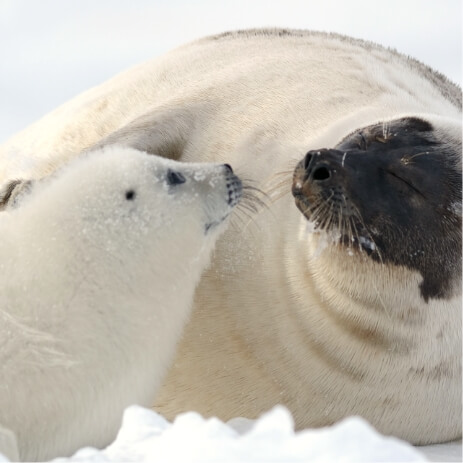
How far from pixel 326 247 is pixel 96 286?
2.80ft

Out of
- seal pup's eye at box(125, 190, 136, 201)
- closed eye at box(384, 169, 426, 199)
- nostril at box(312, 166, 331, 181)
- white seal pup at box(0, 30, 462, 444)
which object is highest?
nostril at box(312, 166, 331, 181)

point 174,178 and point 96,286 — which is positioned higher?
point 174,178

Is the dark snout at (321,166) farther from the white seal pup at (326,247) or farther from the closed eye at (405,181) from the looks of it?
the closed eye at (405,181)

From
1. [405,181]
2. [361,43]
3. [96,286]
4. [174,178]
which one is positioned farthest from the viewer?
[361,43]

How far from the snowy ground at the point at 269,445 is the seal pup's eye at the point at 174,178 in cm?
108

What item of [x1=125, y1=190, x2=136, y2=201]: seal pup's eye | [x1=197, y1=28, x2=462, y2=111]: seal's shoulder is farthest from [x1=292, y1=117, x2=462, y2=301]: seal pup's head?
[x1=197, y1=28, x2=462, y2=111]: seal's shoulder

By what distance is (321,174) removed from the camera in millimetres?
3451

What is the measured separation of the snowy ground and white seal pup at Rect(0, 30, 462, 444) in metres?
1.25

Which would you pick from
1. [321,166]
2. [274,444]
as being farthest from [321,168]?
[274,444]

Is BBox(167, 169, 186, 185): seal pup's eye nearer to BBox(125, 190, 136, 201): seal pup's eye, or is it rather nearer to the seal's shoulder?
BBox(125, 190, 136, 201): seal pup's eye

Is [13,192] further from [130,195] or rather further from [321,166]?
[321,166]

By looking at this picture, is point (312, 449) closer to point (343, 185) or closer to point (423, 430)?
Result: point (343, 185)

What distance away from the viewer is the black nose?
345 cm

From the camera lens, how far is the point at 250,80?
4652 mm
